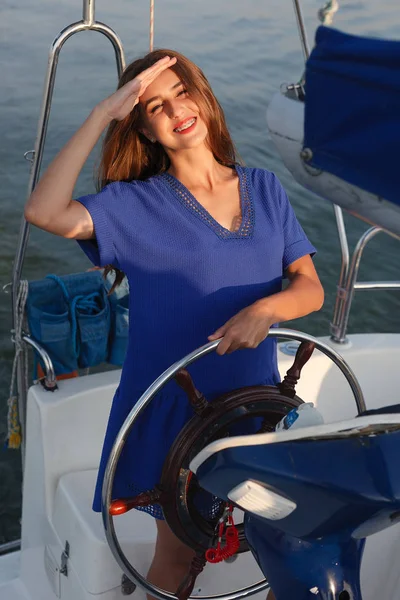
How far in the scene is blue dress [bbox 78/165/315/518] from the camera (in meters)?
1.42

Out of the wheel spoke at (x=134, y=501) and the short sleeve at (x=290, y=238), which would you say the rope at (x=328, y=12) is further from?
the wheel spoke at (x=134, y=501)

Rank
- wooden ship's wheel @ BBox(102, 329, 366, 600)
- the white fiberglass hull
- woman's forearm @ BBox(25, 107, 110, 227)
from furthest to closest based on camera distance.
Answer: the white fiberglass hull
woman's forearm @ BBox(25, 107, 110, 227)
wooden ship's wheel @ BBox(102, 329, 366, 600)

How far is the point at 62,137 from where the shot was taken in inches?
229

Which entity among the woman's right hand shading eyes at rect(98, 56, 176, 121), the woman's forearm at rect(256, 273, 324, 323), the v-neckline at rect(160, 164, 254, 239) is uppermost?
the woman's right hand shading eyes at rect(98, 56, 176, 121)

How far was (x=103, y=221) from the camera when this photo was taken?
55.4 inches

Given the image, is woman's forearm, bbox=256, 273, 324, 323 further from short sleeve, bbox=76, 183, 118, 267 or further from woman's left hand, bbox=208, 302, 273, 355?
short sleeve, bbox=76, 183, 118, 267

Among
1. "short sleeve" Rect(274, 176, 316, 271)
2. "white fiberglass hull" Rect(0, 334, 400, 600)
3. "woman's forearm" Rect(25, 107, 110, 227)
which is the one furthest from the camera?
"white fiberglass hull" Rect(0, 334, 400, 600)

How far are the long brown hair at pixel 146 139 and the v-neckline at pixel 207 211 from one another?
0.08 m

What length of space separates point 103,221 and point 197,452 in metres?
0.43

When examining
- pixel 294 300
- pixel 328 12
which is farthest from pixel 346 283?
pixel 328 12

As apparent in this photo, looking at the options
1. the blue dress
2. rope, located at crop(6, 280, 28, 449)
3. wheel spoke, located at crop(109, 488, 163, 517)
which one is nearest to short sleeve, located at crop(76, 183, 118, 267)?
the blue dress

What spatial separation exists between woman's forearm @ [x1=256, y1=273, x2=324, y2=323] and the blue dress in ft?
0.15

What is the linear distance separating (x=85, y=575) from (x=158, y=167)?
2.98ft

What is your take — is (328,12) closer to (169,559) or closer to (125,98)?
(125,98)
